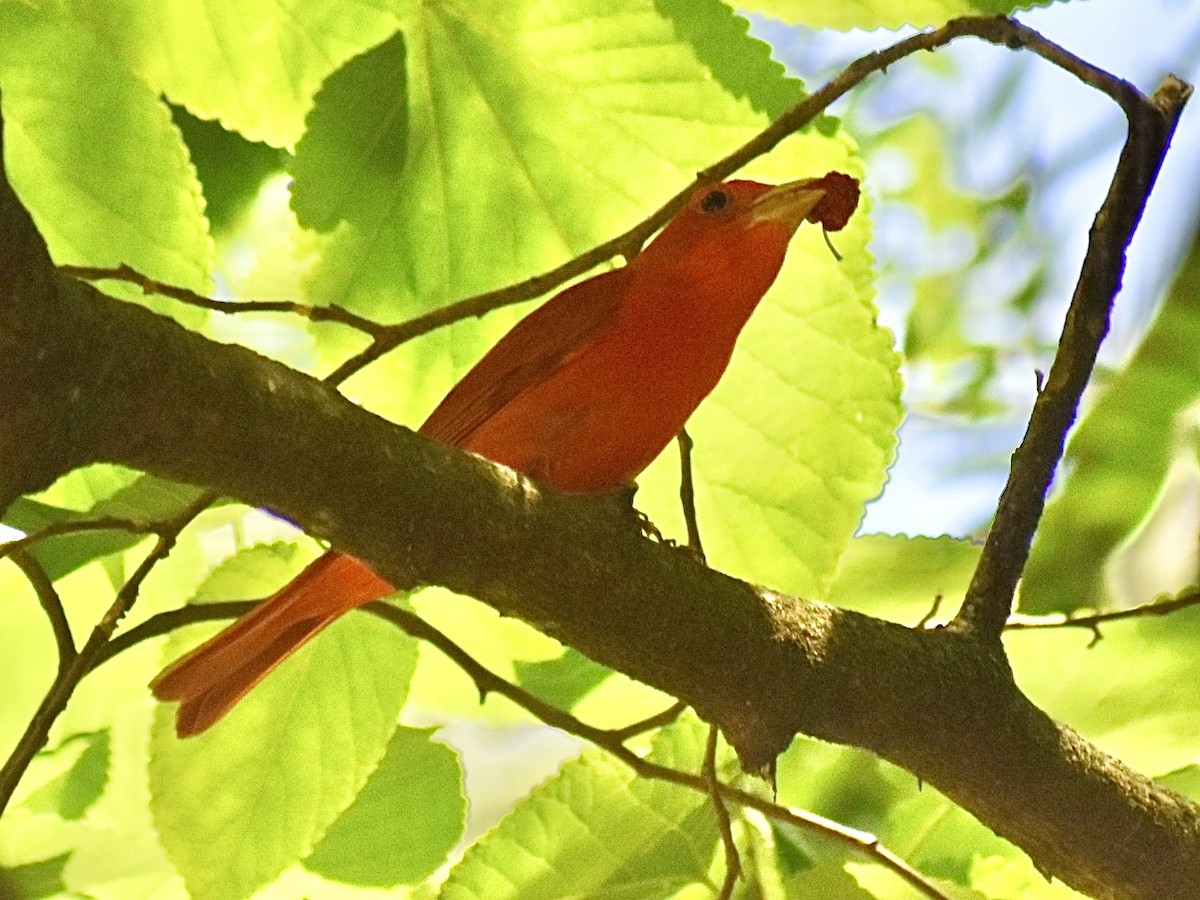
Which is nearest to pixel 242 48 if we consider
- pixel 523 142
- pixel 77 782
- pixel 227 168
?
pixel 523 142

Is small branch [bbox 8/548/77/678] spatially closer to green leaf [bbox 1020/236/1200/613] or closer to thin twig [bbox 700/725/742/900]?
thin twig [bbox 700/725/742/900]

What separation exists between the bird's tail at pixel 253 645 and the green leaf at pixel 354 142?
0.76 feet

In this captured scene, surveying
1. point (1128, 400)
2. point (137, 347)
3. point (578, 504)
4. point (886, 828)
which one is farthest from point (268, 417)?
point (1128, 400)

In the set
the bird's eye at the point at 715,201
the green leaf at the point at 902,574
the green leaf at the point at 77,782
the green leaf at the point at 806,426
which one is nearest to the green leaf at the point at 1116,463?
the green leaf at the point at 902,574

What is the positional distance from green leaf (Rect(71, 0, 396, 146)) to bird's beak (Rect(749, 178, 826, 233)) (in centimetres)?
28

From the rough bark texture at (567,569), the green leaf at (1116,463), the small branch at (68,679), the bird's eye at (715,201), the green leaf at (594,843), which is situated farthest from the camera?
the green leaf at (1116,463)

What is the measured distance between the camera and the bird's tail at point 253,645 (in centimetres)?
87

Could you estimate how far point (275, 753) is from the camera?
3.07 feet

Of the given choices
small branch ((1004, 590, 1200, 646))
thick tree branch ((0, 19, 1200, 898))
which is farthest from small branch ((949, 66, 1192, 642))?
small branch ((1004, 590, 1200, 646))

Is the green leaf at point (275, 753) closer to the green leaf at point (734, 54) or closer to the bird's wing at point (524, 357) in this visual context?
the bird's wing at point (524, 357)

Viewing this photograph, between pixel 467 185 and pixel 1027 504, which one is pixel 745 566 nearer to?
pixel 1027 504

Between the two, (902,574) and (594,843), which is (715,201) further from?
(594,843)

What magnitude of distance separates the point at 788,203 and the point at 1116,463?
427mm

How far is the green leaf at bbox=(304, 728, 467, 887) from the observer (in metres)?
1.03
